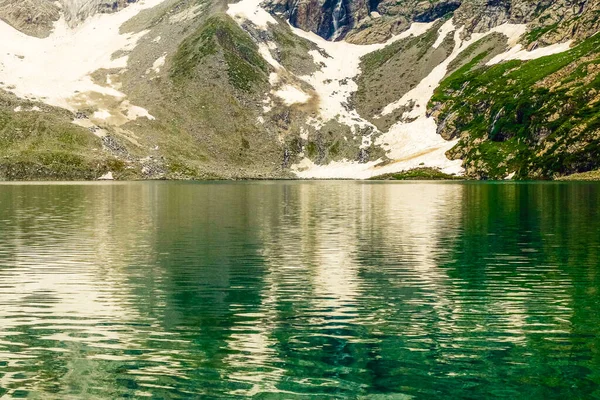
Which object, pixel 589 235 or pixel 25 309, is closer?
pixel 25 309

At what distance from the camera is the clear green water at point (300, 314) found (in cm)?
2433

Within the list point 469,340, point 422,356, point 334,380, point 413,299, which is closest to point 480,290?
point 413,299

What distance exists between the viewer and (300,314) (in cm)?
3472

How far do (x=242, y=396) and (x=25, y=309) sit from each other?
17.8m

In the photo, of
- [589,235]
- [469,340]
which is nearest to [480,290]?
[469,340]

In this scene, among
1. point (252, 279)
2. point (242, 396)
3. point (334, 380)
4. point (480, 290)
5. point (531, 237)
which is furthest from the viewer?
point (531, 237)

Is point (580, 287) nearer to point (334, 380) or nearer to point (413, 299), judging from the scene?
point (413, 299)

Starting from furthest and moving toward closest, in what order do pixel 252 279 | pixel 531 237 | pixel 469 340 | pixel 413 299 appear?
pixel 531 237
pixel 252 279
pixel 413 299
pixel 469 340

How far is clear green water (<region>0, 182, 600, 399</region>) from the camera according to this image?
2433cm

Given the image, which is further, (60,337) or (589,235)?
(589,235)

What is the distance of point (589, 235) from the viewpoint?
67188 millimetres

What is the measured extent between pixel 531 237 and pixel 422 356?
43.7 m

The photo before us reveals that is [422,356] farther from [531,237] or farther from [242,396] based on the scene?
[531,237]

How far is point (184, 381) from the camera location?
2412 centimetres
